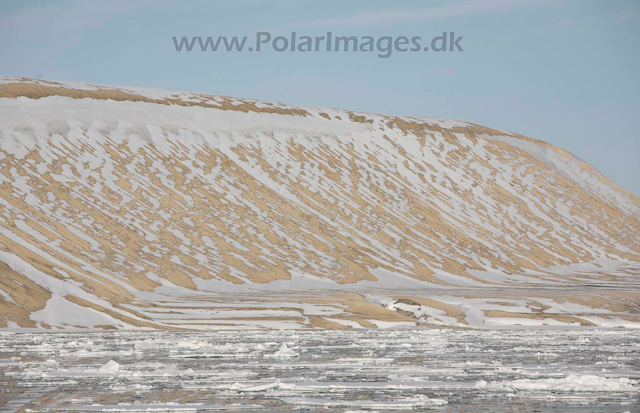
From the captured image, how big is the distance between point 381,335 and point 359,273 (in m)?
40.9

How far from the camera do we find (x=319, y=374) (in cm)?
2475

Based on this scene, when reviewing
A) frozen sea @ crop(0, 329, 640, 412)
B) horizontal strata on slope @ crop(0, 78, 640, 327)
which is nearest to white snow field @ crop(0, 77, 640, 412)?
frozen sea @ crop(0, 329, 640, 412)

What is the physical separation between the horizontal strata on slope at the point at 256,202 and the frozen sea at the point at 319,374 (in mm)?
19073

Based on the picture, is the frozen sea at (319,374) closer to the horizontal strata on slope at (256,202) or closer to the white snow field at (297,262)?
the white snow field at (297,262)

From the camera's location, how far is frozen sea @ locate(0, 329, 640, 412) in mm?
19250

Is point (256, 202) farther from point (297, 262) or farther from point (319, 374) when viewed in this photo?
point (319, 374)

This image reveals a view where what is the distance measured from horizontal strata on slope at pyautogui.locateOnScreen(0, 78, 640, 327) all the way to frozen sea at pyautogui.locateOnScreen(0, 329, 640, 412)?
62.6 feet

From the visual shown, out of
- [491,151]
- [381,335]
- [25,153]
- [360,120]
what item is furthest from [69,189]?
[491,151]

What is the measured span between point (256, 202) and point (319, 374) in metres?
70.6

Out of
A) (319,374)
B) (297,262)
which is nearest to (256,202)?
(297,262)

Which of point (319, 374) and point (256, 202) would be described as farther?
point (256, 202)

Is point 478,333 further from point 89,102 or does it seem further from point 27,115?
point 89,102

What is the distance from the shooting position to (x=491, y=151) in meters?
135

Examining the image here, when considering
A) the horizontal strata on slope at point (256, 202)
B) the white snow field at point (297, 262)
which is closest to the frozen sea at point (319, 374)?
the white snow field at point (297, 262)
